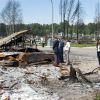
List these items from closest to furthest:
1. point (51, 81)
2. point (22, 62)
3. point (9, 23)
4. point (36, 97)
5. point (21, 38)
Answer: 1. point (36, 97)
2. point (51, 81)
3. point (22, 62)
4. point (21, 38)
5. point (9, 23)

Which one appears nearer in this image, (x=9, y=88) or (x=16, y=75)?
(x=9, y=88)

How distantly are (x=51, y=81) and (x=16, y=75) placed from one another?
2513 mm

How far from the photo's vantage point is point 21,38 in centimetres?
2684

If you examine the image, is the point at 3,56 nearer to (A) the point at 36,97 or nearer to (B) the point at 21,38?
(B) the point at 21,38

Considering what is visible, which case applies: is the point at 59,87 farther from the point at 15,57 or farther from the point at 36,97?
the point at 15,57

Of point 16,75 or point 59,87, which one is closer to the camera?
point 59,87

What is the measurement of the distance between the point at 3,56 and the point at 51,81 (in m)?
7.69

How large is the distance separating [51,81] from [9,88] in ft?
8.47

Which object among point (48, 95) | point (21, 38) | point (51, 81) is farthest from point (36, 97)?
point (21, 38)

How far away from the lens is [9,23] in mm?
95062

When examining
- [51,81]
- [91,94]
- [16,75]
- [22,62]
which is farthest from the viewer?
[22,62]

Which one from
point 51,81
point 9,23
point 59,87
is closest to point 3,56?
point 51,81

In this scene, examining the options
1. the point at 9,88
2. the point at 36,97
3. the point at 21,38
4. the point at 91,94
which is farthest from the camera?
the point at 21,38

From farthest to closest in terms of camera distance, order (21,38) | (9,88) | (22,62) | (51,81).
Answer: (21,38) < (22,62) < (51,81) < (9,88)
